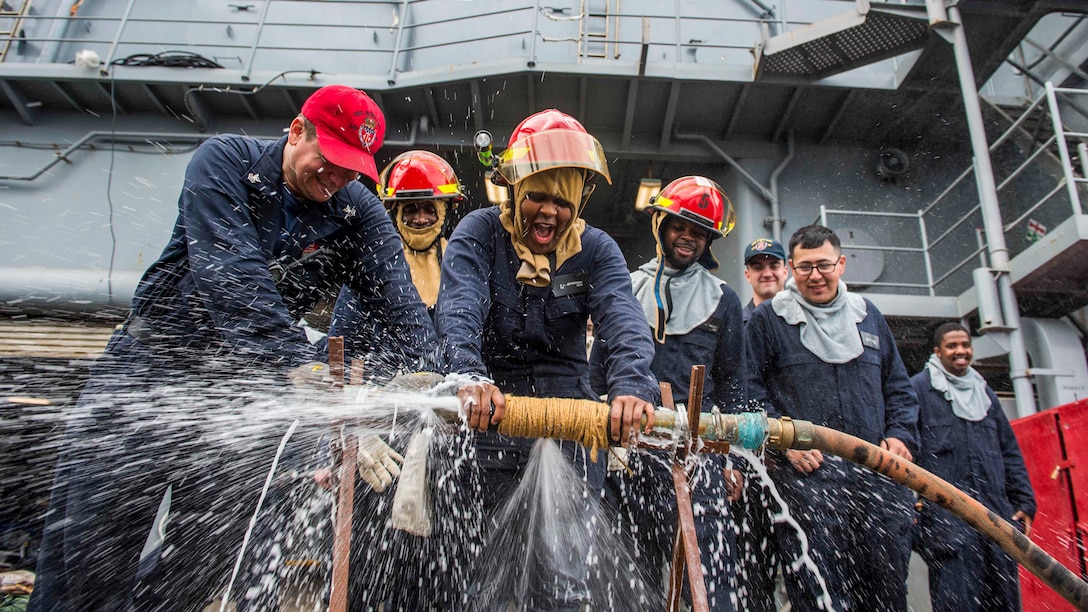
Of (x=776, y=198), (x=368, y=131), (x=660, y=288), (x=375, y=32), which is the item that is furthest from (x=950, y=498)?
(x=375, y=32)

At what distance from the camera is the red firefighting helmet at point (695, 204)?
4.04 meters

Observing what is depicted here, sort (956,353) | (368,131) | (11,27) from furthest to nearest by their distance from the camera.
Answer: (11,27)
(956,353)
(368,131)

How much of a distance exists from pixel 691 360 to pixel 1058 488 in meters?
3.06

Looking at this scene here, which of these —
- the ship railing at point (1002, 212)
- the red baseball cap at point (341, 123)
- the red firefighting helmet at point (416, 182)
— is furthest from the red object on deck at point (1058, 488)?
the red baseball cap at point (341, 123)

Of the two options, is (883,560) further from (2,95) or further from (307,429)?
(2,95)

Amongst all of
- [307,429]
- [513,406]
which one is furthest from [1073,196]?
[307,429]

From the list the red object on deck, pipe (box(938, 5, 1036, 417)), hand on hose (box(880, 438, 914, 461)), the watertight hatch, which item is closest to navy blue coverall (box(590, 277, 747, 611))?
hand on hose (box(880, 438, 914, 461))

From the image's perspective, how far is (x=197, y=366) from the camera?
2.34 metres

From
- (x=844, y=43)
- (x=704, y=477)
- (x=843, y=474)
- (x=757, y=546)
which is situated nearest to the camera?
(x=843, y=474)

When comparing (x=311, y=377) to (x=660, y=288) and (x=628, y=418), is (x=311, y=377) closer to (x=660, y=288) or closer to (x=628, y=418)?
(x=628, y=418)

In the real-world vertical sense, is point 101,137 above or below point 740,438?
above

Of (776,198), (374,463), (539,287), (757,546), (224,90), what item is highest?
(224,90)

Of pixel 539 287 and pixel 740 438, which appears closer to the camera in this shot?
pixel 740 438

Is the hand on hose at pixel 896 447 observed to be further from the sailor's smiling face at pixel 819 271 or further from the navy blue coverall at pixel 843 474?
the sailor's smiling face at pixel 819 271
